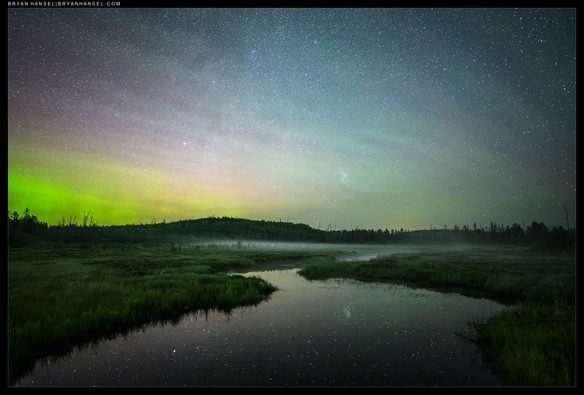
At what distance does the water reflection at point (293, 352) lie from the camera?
30.2 ft

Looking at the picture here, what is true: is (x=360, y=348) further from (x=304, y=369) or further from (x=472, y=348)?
(x=472, y=348)

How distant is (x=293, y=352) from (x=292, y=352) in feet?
0.14

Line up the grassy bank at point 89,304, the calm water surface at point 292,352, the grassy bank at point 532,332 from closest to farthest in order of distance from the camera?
the grassy bank at point 532,332, the calm water surface at point 292,352, the grassy bank at point 89,304

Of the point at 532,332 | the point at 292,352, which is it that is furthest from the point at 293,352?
the point at 532,332

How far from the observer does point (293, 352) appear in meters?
11.4

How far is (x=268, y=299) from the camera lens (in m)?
21.2

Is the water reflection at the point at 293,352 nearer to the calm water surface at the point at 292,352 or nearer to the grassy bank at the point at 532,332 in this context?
the calm water surface at the point at 292,352

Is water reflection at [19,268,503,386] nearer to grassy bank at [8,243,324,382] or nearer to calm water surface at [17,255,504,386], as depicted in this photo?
calm water surface at [17,255,504,386]

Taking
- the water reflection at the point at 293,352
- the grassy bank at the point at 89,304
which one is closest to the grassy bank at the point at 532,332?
the water reflection at the point at 293,352

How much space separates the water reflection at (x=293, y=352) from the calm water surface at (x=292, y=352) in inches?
1.5

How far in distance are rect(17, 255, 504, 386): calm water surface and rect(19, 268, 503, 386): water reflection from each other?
38 millimetres

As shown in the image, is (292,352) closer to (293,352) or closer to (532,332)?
(293,352)

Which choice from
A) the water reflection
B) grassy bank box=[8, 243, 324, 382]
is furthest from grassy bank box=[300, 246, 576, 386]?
grassy bank box=[8, 243, 324, 382]
